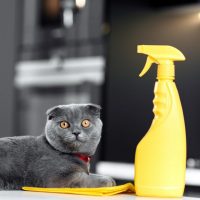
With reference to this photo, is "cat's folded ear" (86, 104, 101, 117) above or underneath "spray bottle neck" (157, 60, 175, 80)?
underneath

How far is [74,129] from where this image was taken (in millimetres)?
979

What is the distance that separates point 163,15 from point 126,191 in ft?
4.10

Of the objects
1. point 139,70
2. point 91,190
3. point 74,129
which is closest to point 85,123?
point 74,129

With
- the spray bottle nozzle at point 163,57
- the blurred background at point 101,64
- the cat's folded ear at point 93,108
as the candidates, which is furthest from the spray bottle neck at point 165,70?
the blurred background at point 101,64

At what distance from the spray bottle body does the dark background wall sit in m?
1.07

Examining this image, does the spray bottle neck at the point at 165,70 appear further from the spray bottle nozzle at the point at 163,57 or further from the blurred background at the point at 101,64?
the blurred background at the point at 101,64

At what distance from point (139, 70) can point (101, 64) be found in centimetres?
20

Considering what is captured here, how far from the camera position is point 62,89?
2350mm

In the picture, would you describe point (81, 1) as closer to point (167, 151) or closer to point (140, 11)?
point (140, 11)

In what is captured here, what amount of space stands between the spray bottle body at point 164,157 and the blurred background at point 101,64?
3.19 ft

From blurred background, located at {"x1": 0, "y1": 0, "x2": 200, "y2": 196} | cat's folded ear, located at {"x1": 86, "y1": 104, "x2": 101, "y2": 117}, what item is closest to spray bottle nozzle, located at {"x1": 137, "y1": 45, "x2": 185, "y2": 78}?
cat's folded ear, located at {"x1": 86, "y1": 104, "x2": 101, "y2": 117}

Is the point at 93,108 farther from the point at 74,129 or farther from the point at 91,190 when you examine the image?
the point at 91,190

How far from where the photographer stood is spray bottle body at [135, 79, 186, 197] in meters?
0.89

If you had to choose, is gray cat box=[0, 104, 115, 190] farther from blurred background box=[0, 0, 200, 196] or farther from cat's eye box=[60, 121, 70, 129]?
blurred background box=[0, 0, 200, 196]
